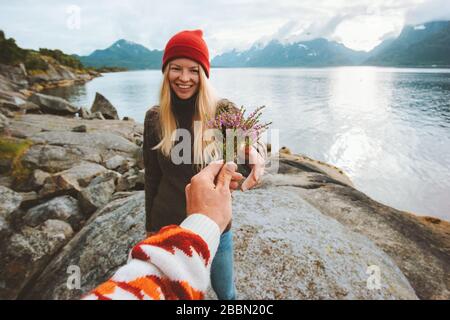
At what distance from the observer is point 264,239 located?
5176 mm

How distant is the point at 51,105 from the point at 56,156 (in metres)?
18.3

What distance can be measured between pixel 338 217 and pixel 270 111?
41805 millimetres

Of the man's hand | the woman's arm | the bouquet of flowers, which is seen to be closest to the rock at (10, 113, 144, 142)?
the woman's arm

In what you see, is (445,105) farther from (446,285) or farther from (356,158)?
(446,285)

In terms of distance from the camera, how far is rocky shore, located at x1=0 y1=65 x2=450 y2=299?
4.58 meters

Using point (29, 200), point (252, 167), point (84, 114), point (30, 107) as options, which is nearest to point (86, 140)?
point (29, 200)

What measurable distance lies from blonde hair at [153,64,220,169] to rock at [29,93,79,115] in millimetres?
28088

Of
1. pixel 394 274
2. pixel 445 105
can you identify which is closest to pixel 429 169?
pixel 394 274

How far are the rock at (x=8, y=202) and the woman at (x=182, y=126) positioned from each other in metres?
5.91

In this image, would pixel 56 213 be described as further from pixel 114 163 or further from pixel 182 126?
pixel 182 126

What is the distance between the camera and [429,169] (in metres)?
23.0

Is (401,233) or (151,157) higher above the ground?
(151,157)

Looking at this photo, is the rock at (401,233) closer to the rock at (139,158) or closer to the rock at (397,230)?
the rock at (397,230)

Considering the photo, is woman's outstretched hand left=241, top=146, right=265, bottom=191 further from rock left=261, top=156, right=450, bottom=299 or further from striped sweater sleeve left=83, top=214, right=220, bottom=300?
rock left=261, top=156, right=450, bottom=299
